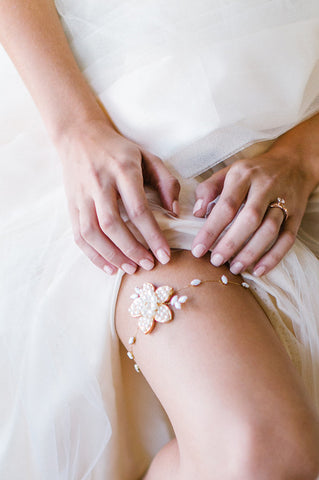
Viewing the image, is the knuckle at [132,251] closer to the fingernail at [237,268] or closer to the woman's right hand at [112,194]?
the woman's right hand at [112,194]

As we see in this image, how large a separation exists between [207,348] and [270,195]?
295 millimetres

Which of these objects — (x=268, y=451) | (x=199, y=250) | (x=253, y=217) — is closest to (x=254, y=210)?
(x=253, y=217)

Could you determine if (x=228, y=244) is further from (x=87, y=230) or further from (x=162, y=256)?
(x=87, y=230)

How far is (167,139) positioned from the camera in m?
0.81

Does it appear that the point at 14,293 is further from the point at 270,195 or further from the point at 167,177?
the point at 270,195

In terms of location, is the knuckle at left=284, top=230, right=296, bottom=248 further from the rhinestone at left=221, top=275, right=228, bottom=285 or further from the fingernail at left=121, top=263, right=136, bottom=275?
the fingernail at left=121, top=263, right=136, bottom=275

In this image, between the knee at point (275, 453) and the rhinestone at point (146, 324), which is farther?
the rhinestone at point (146, 324)

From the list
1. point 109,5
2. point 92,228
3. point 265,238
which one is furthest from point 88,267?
point 109,5

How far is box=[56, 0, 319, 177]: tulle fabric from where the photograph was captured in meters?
0.77

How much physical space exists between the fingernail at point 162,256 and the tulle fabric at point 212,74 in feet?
0.67

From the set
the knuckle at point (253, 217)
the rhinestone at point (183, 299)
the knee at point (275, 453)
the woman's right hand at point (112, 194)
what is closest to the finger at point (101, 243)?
the woman's right hand at point (112, 194)

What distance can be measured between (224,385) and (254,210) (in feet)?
0.94

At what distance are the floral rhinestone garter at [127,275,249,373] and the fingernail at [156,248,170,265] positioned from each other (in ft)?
0.14

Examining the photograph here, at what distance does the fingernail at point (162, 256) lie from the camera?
0.70 metres
